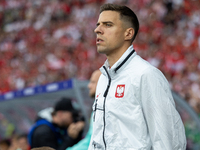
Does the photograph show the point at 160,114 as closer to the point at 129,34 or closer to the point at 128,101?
the point at 128,101

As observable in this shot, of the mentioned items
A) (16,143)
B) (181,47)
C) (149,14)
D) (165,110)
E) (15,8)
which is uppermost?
(15,8)

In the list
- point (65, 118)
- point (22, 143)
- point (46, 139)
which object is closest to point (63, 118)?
point (65, 118)

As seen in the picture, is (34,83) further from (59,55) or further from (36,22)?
(36,22)

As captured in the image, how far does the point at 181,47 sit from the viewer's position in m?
7.72

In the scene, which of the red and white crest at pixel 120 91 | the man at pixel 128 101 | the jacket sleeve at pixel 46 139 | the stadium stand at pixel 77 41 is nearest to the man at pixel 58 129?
the jacket sleeve at pixel 46 139

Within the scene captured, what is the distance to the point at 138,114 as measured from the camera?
147 centimetres

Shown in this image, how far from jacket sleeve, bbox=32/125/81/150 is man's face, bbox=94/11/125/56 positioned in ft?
6.32

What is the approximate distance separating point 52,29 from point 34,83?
3.10 metres

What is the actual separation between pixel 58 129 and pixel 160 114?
2402mm

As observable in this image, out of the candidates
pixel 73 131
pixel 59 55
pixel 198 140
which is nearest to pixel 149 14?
pixel 59 55

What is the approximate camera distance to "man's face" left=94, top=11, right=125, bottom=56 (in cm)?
163

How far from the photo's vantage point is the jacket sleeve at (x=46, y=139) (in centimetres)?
335

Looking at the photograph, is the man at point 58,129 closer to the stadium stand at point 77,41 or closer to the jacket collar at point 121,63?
the jacket collar at point 121,63

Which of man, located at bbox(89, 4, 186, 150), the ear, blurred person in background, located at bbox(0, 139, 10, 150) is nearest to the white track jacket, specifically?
man, located at bbox(89, 4, 186, 150)
